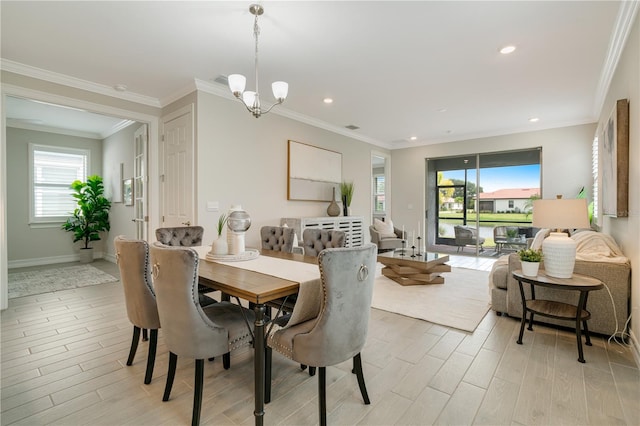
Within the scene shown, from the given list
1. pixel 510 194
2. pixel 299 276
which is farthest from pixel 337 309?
pixel 510 194

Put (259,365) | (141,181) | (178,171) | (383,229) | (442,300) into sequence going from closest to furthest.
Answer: (259,365)
(442,300)
(178,171)
(141,181)
(383,229)

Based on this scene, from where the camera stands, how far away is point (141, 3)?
7.45ft

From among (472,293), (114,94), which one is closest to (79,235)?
(114,94)

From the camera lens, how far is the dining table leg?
142cm

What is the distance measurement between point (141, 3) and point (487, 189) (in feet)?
21.9

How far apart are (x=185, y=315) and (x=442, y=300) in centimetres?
296

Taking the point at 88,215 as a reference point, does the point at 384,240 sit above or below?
below

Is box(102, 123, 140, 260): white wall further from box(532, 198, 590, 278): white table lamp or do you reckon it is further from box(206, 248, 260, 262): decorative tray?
box(532, 198, 590, 278): white table lamp

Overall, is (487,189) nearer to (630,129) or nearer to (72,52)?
(630,129)

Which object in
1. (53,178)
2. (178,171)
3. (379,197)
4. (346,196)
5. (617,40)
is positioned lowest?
(346,196)

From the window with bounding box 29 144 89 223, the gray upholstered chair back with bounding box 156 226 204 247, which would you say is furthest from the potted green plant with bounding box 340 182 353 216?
the window with bounding box 29 144 89 223

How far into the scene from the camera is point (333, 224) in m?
5.30

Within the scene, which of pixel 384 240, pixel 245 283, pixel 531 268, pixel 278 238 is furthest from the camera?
pixel 384 240

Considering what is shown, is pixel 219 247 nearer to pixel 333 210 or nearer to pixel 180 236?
pixel 180 236
